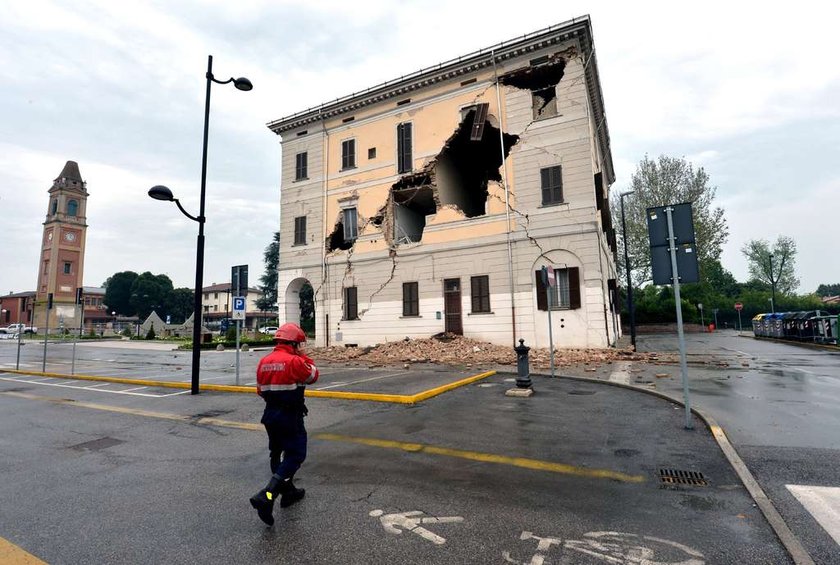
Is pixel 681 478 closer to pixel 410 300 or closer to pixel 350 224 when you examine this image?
pixel 410 300

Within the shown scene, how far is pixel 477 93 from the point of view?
2034cm

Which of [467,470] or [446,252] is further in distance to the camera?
[446,252]

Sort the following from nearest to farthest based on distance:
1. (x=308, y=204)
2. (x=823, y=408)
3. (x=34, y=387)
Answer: (x=823, y=408)
(x=34, y=387)
(x=308, y=204)

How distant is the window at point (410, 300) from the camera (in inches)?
816

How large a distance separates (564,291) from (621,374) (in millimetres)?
6636

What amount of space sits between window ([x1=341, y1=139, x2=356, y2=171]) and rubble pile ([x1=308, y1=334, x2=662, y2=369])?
10.4m

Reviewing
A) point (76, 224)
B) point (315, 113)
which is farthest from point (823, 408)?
point (76, 224)

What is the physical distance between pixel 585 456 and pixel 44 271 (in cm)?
8997

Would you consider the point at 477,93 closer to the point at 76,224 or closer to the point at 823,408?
the point at 823,408

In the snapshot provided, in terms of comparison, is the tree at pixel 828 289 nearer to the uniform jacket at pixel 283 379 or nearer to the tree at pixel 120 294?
the uniform jacket at pixel 283 379

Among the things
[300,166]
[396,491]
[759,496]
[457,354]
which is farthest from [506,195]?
[396,491]

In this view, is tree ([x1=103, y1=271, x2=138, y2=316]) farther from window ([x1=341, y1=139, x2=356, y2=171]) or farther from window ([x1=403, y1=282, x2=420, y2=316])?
window ([x1=403, y1=282, x2=420, y2=316])

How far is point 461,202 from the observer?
22703 mm

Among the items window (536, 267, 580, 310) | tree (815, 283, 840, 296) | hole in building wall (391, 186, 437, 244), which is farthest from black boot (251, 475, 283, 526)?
tree (815, 283, 840, 296)
